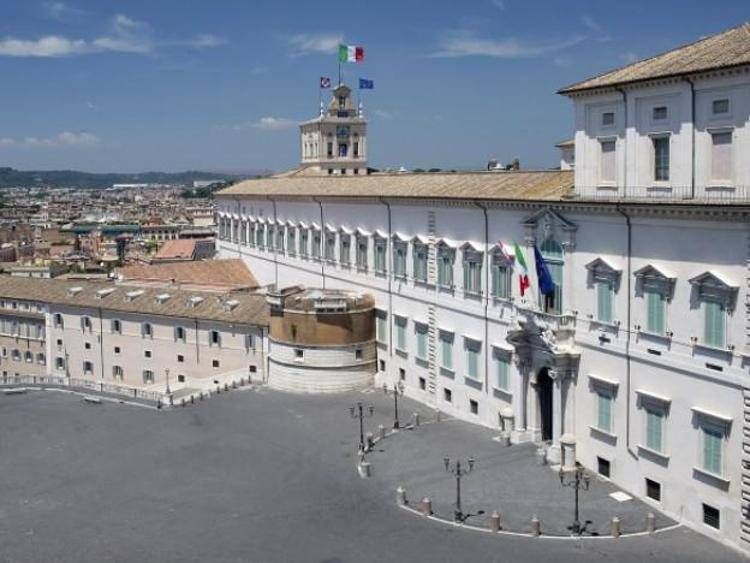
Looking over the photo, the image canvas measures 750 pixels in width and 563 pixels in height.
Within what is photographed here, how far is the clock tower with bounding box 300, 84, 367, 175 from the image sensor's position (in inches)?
2844

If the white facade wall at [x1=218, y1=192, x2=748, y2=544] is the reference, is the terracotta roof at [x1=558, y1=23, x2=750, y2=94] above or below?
above

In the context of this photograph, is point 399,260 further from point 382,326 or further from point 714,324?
point 714,324

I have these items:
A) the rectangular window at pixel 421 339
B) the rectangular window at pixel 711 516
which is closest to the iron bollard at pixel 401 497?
the rectangular window at pixel 711 516

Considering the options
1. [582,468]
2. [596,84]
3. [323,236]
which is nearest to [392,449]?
[582,468]

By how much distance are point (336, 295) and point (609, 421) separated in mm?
18158

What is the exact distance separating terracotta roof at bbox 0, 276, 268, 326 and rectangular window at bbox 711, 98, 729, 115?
26701 millimetres

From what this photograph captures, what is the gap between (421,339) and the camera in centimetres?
4297

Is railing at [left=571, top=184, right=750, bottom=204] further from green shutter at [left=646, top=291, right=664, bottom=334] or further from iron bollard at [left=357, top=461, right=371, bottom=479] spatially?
iron bollard at [left=357, top=461, right=371, bottom=479]

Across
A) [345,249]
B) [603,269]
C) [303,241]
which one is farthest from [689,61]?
[303,241]

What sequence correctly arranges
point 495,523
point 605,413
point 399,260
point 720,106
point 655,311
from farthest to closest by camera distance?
point 399,260 → point 605,413 → point 655,311 → point 495,523 → point 720,106

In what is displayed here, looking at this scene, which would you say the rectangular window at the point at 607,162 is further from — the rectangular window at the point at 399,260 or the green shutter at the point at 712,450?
the rectangular window at the point at 399,260

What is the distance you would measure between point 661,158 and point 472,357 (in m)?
12.9

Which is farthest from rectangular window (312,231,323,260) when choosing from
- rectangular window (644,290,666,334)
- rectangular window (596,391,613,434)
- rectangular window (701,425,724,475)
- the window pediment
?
rectangular window (701,425,724,475)

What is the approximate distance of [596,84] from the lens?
3089 cm
